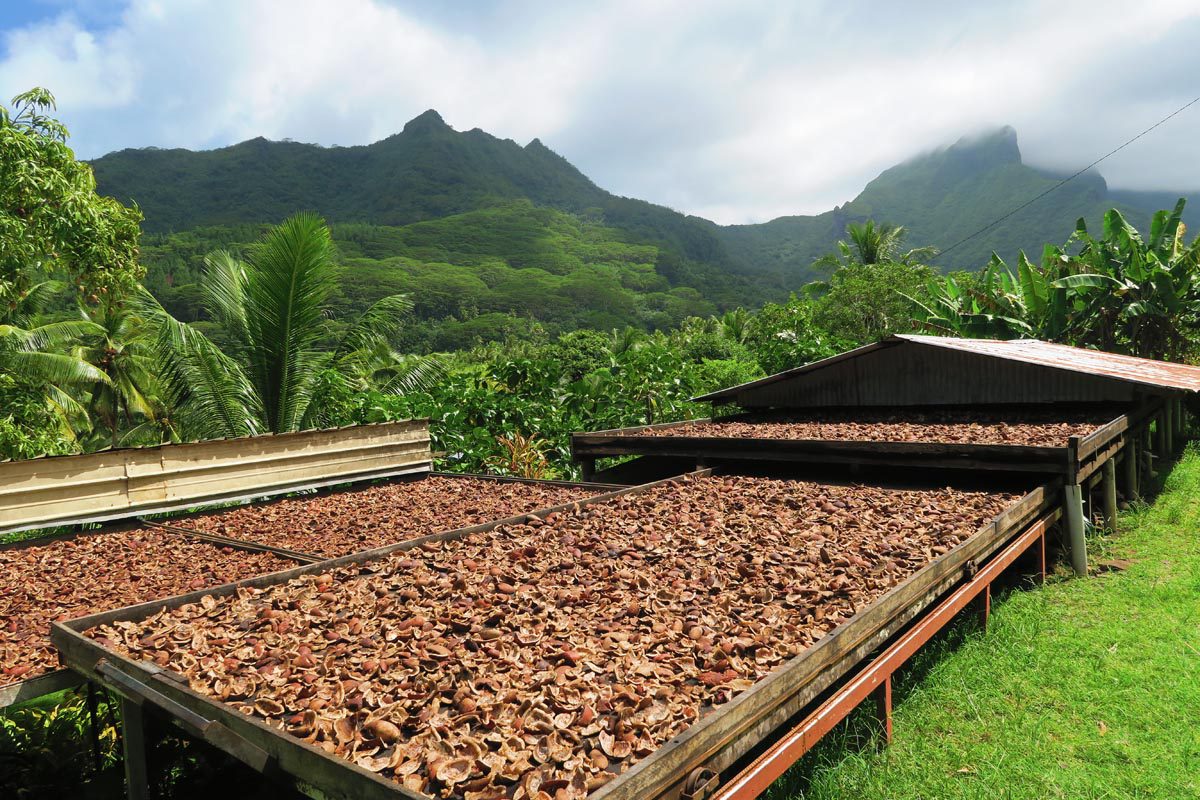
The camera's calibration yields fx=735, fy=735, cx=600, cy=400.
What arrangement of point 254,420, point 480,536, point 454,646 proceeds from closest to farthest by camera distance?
point 454,646
point 480,536
point 254,420

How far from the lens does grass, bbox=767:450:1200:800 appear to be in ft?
10.6

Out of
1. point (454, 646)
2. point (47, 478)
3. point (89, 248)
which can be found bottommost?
point (454, 646)

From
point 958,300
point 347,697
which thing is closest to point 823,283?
point 958,300

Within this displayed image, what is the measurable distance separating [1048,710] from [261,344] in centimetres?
984

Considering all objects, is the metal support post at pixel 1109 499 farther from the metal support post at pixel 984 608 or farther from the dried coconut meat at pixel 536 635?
the metal support post at pixel 984 608

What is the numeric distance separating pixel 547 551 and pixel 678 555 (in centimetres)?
77

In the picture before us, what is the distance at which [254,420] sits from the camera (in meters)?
10.2

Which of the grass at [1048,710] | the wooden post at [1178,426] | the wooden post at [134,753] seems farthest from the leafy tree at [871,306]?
the wooden post at [134,753]

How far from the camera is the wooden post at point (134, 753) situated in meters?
2.84

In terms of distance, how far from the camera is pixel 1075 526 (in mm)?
5672

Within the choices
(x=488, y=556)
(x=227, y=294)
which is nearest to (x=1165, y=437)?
(x=488, y=556)

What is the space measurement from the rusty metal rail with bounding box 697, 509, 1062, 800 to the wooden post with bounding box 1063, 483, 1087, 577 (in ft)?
3.04

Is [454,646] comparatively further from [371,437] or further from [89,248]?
[89,248]

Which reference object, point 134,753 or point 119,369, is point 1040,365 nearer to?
point 134,753
